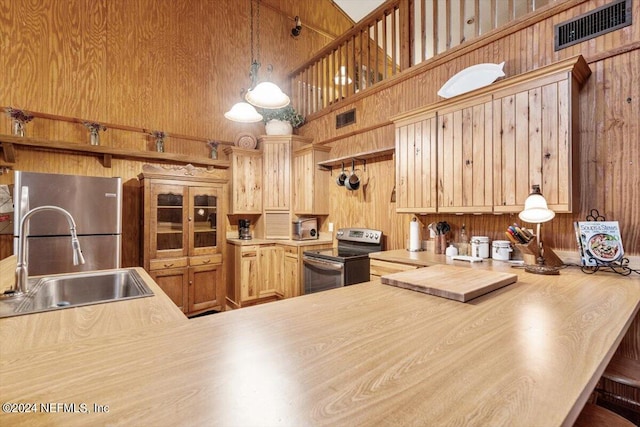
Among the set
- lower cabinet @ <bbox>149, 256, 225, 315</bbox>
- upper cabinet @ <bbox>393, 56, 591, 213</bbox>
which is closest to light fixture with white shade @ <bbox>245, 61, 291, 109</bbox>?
upper cabinet @ <bbox>393, 56, 591, 213</bbox>

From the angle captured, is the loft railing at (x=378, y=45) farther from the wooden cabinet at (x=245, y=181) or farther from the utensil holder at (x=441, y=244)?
the utensil holder at (x=441, y=244)

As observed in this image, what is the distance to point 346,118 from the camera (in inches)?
→ 154

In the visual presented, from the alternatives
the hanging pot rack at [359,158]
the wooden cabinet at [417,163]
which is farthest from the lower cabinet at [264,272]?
the wooden cabinet at [417,163]

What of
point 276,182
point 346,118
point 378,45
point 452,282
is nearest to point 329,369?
point 452,282

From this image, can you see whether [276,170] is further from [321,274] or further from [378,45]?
[378,45]

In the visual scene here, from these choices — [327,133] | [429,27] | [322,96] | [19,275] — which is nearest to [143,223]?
[19,275]

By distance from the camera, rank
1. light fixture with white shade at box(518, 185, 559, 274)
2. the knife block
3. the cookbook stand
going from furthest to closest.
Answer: the knife block
light fixture with white shade at box(518, 185, 559, 274)
the cookbook stand

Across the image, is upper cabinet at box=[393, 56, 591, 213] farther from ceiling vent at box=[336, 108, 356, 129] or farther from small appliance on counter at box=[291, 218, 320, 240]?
small appliance on counter at box=[291, 218, 320, 240]

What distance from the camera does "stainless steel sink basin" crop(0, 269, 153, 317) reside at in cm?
159

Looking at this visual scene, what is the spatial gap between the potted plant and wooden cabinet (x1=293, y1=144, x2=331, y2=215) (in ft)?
1.33

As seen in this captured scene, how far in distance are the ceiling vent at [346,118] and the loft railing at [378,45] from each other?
21 cm

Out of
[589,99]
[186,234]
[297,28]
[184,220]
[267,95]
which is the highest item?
[297,28]

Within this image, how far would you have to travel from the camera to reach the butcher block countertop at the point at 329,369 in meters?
0.53

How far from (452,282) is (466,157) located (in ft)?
4.58
